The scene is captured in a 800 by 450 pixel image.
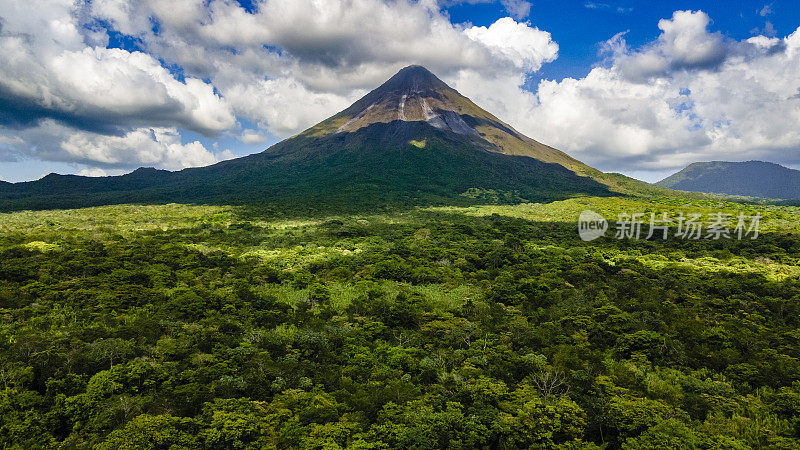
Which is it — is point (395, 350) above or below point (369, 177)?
below

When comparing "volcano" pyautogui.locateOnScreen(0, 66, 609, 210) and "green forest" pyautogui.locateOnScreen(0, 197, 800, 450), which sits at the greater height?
"volcano" pyautogui.locateOnScreen(0, 66, 609, 210)

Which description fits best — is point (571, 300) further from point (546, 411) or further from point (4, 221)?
point (4, 221)

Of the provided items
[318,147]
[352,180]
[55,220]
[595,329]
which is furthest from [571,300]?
[318,147]

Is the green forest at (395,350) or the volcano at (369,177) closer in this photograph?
the green forest at (395,350)

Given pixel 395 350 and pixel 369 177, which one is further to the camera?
pixel 369 177

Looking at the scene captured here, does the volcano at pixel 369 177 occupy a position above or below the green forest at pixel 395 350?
above
